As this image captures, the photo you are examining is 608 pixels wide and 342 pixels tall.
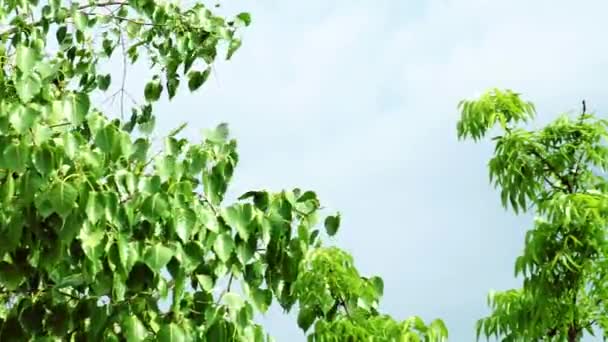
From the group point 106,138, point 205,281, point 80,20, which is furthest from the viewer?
point 80,20

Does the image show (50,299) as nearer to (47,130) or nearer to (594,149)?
(47,130)

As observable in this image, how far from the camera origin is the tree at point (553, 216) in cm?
543

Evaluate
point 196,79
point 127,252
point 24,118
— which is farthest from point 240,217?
point 196,79

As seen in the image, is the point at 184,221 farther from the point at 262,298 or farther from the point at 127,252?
the point at 262,298

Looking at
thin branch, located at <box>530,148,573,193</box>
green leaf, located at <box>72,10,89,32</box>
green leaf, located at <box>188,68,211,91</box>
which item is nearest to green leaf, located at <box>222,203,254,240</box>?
green leaf, located at <box>72,10,89,32</box>

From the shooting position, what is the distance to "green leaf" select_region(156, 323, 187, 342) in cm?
362

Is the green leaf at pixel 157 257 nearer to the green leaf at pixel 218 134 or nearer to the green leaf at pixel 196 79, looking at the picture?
the green leaf at pixel 218 134

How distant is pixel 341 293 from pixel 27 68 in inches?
58.7

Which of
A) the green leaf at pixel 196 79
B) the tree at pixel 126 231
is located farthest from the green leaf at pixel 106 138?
the green leaf at pixel 196 79

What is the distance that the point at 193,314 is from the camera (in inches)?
154

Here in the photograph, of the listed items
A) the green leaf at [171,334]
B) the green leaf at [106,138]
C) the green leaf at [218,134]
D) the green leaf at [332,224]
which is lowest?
the green leaf at [171,334]

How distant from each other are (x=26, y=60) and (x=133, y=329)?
95cm

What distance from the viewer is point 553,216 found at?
18.0ft

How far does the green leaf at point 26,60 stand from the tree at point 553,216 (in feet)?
8.55
